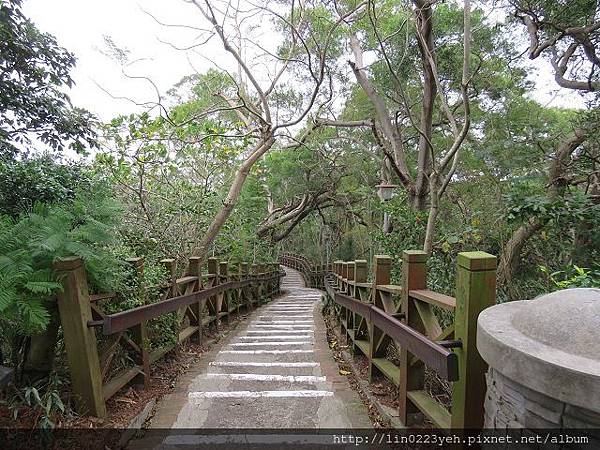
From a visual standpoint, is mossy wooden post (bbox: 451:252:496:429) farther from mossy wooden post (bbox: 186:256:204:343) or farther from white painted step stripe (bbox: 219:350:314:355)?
mossy wooden post (bbox: 186:256:204:343)

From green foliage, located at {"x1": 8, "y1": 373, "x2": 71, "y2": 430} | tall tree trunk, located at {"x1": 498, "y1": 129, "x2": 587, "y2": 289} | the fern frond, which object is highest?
tall tree trunk, located at {"x1": 498, "y1": 129, "x2": 587, "y2": 289}

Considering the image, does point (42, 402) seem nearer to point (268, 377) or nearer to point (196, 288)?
point (268, 377)

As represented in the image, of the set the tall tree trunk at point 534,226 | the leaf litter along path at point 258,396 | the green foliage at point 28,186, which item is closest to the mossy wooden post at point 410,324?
the leaf litter along path at point 258,396

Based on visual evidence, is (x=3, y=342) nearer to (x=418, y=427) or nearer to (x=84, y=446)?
(x=84, y=446)

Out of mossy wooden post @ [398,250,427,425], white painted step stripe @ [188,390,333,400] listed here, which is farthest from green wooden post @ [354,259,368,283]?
mossy wooden post @ [398,250,427,425]

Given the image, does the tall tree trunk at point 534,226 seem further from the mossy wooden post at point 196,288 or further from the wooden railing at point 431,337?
the mossy wooden post at point 196,288

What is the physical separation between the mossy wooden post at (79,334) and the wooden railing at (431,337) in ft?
6.03

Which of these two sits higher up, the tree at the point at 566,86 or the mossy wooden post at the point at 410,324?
the tree at the point at 566,86

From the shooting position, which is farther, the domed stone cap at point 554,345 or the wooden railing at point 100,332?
the wooden railing at point 100,332

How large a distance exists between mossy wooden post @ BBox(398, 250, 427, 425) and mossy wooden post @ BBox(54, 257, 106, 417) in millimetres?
1870

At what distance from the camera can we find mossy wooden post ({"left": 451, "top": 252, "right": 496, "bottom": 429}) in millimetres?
1734

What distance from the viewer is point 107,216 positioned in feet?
8.50

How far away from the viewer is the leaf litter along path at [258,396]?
102 inches

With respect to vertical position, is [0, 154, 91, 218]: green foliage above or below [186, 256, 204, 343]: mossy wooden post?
above
